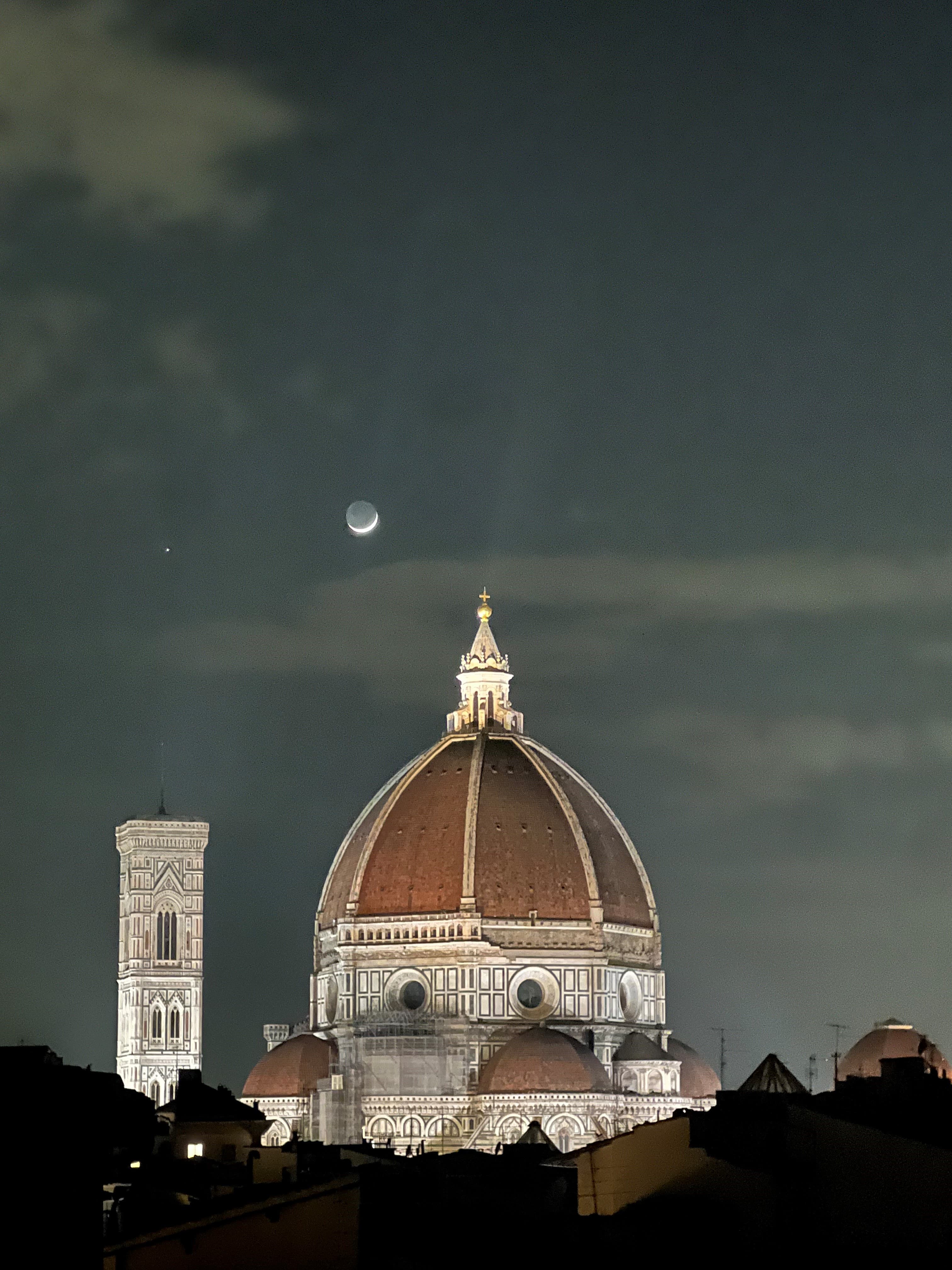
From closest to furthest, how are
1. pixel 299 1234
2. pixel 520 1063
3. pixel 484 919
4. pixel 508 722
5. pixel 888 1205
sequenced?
pixel 299 1234, pixel 888 1205, pixel 520 1063, pixel 484 919, pixel 508 722

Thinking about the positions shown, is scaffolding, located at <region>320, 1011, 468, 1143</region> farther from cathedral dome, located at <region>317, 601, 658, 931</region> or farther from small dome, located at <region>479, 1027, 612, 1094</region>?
cathedral dome, located at <region>317, 601, 658, 931</region>

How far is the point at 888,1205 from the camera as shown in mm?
37281

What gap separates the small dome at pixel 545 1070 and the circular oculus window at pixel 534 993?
681 cm

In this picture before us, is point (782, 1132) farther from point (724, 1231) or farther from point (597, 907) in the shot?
point (597, 907)

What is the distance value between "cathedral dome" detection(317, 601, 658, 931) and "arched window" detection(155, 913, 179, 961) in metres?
17.1

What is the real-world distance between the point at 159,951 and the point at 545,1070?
34364 millimetres

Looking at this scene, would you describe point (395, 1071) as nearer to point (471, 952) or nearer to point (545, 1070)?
point (471, 952)

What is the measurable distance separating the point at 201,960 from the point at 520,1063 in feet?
110

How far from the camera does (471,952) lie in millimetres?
125375

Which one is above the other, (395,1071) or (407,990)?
(407,990)

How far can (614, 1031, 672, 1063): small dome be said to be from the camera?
12231cm

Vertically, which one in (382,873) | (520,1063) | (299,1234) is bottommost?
(299,1234)

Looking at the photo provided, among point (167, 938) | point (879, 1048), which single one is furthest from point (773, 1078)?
point (167, 938)

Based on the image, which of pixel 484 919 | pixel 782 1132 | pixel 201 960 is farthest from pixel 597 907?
pixel 782 1132
